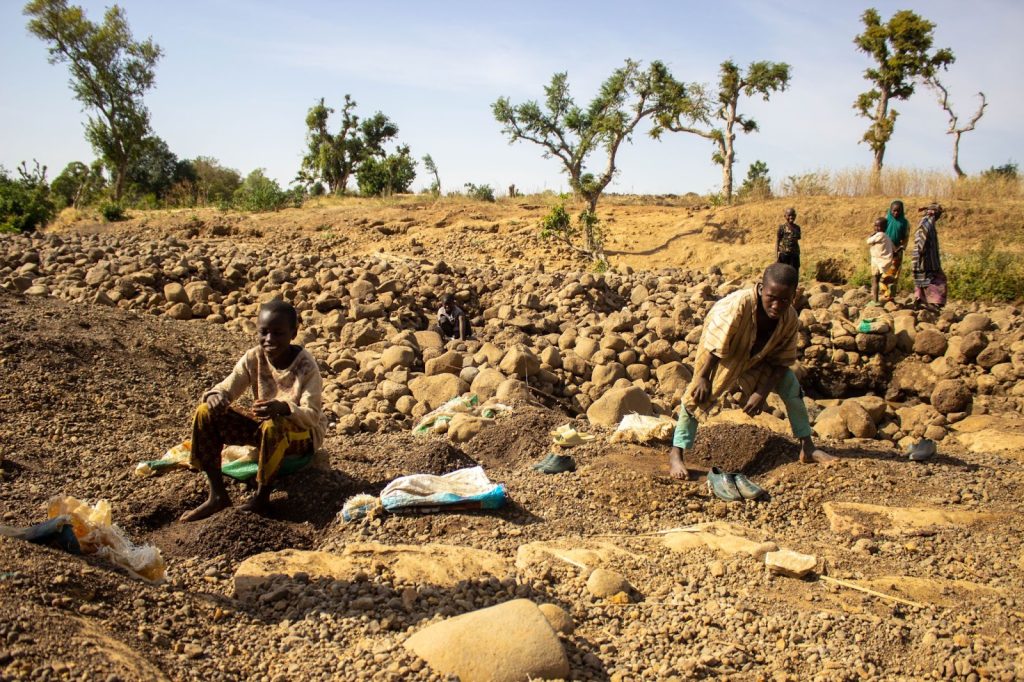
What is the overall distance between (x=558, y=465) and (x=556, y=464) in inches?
0.5

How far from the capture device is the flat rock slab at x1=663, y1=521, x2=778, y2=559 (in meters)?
3.30

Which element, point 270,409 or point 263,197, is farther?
point 263,197

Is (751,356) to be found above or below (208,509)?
above

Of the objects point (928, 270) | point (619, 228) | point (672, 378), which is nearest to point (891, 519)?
point (672, 378)

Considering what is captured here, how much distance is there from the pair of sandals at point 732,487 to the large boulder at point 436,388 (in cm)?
233

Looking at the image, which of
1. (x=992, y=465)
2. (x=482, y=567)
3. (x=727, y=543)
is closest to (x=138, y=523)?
(x=482, y=567)

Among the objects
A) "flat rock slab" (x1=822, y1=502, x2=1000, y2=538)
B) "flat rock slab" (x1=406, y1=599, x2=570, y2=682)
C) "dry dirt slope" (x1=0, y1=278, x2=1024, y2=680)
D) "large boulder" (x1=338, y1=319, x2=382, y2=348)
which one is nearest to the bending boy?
"dry dirt slope" (x1=0, y1=278, x2=1024, y2=680)

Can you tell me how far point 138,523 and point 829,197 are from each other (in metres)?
14.2

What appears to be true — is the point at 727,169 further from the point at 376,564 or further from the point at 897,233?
the point at 376,564

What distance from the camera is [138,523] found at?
135 inches

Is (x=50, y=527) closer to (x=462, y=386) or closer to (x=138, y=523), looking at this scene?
(x=138, y=523)

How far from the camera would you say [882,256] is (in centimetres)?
930

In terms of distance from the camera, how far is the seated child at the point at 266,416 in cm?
337

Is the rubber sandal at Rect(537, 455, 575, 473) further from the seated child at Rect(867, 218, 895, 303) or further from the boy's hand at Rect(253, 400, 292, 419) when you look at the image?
the seated child at Rect(867, 218, 895, 303)
